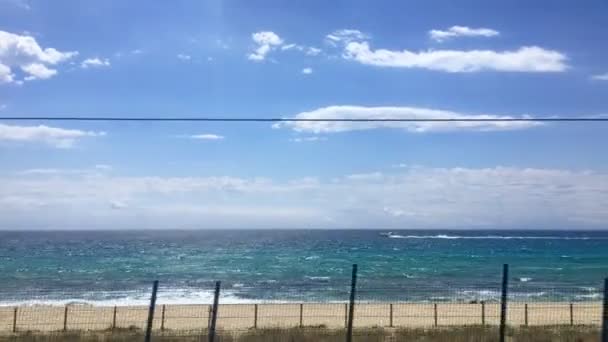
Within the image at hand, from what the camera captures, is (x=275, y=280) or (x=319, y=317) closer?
(x=319, y=317)

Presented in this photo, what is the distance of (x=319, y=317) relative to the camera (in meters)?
33.1

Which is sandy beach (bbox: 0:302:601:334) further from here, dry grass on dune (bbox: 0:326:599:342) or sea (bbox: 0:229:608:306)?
dry grass on dune (bbox: 0:326:599:342)

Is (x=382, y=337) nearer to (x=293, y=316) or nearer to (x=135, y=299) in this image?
(x=293, y=316)

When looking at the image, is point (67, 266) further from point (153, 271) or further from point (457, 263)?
point (457, 263)

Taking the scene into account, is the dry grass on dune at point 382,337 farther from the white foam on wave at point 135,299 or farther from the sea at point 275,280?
the white foam on wave at point 135,299

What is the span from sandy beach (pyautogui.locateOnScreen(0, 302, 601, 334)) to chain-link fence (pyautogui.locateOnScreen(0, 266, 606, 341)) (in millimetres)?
50

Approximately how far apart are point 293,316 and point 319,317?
1203 millimetres

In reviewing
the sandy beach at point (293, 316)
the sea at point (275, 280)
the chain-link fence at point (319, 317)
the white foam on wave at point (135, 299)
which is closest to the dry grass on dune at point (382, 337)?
the chain-link fence at point (319, 317)

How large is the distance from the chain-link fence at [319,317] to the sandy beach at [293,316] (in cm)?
5

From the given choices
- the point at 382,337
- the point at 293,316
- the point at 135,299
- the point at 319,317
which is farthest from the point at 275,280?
the point at 382,337

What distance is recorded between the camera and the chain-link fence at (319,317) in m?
21.1

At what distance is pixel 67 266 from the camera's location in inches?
3327

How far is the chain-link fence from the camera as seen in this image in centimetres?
2108

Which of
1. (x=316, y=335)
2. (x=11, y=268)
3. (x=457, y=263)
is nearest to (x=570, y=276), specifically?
(x=457, y=263)
